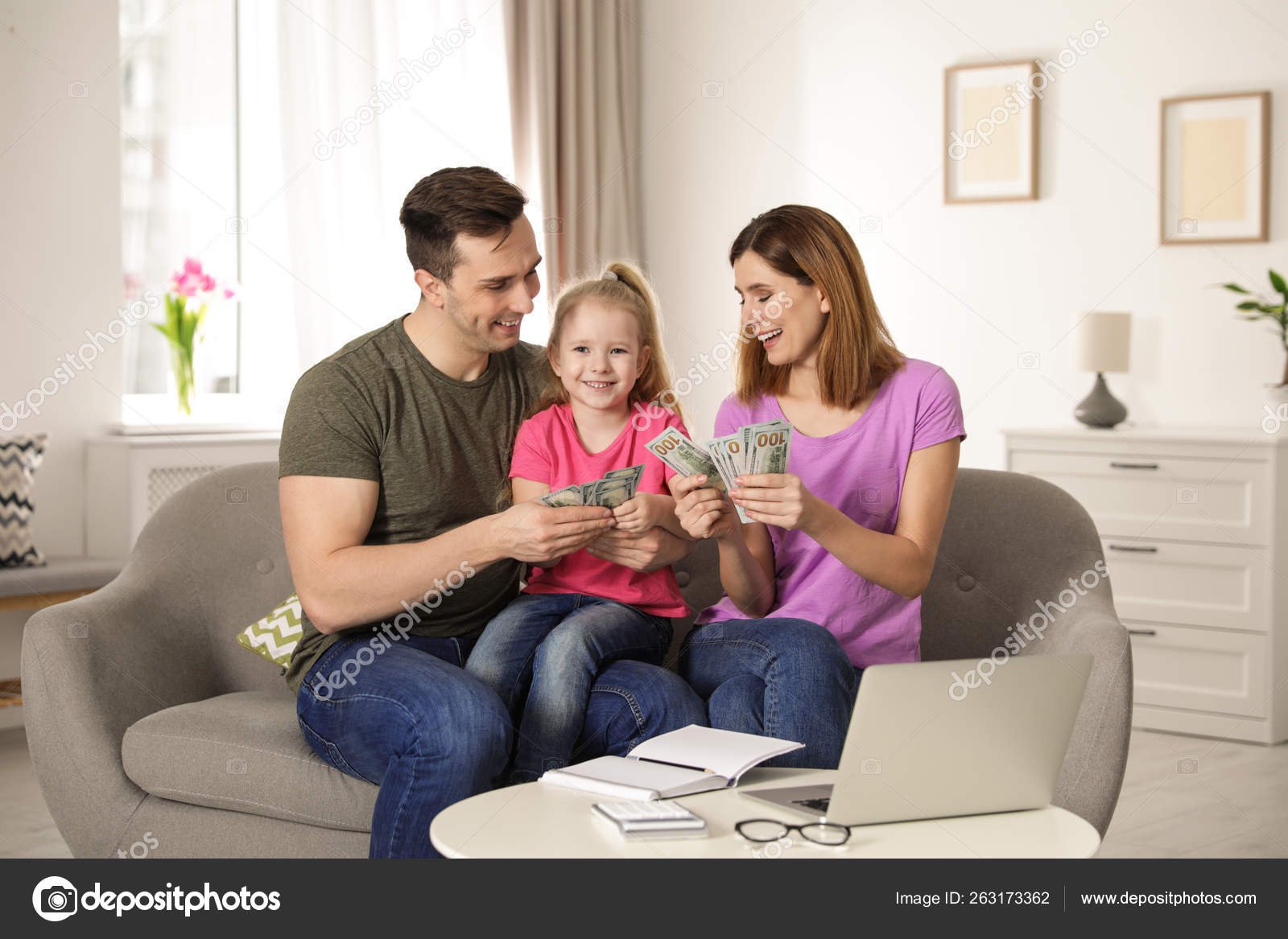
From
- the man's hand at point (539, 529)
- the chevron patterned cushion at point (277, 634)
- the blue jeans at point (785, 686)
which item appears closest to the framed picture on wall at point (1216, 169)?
the blue jeans at point (785, 686)

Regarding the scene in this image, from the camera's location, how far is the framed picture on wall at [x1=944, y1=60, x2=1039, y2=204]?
487 cm

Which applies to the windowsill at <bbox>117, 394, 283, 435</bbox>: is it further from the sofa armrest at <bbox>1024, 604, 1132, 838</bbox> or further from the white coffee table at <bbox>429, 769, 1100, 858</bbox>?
the sofa armrest at <bbox>1024, 604, 1132, 838</bbox>

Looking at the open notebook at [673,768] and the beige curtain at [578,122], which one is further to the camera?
the beige curtain at [578,122]

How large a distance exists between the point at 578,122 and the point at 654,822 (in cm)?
432

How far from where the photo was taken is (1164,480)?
4.14m

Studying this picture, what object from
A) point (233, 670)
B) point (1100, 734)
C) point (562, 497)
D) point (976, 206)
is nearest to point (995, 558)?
point (1100, 734)

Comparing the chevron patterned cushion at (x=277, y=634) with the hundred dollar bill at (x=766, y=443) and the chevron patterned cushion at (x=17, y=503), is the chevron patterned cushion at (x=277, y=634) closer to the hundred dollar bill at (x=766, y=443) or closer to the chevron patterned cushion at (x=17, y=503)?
the hundred dollar bill at (x=766, y=443)

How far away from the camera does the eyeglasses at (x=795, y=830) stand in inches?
59.4

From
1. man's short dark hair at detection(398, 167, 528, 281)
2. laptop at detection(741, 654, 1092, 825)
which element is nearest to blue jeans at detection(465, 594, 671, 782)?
laptop at detection(741, 654, 1092, 825)

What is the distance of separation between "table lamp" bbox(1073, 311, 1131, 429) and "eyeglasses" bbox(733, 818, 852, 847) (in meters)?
3.22

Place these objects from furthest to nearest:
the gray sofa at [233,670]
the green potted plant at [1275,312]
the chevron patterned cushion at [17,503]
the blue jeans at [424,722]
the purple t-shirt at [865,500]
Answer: the green potted plant at [1275,312] < the chevron patterned cushion at [17,503] < the purple t-shirt at [865,500] < the gray sofa at [233,670] < the blue jeans at [424,722]

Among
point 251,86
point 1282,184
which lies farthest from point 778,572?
point 251,86

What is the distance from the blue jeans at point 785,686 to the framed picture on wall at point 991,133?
3.24 m

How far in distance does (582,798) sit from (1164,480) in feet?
9.88
